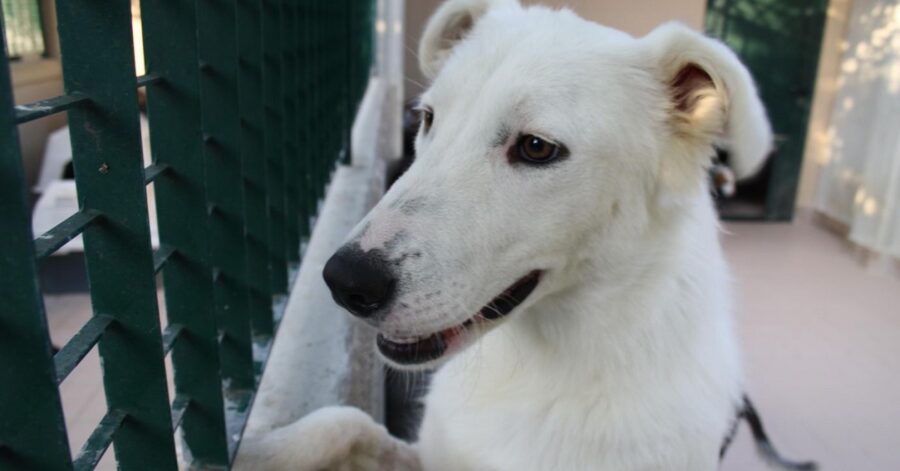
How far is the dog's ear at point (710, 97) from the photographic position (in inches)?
45.2

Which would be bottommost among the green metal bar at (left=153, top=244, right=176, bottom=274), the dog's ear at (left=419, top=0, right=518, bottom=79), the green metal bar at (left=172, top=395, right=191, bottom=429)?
the green metal bar at (left=172, top=395, right=191, bottom=429)

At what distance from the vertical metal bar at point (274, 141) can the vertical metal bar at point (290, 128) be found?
0.23 feet

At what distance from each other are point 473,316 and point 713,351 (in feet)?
1.74

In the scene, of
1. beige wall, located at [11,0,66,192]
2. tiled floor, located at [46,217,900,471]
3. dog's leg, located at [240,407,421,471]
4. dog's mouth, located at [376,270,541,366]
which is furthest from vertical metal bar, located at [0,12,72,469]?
beige wall, located at [11,0,66,192]

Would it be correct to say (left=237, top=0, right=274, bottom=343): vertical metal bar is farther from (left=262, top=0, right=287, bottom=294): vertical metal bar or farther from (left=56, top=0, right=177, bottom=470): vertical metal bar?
(left=56, top=0, right=177, bottom=470): vertical metal bar

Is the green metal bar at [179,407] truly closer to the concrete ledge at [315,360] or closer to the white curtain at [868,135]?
the concrete ledge at [315,360]

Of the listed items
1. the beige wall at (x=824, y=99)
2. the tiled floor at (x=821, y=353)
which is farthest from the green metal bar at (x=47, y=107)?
the beige wall at (x=824, y=99)

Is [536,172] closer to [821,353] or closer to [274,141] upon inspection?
[274,141]

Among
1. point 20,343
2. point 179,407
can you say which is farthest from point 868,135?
point 20,343

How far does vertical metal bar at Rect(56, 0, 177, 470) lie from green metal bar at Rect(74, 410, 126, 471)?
0.02 metres

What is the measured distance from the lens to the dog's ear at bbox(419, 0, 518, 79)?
61.7 inches

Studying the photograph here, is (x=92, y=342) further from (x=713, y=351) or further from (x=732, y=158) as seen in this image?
(x=713, y=351)

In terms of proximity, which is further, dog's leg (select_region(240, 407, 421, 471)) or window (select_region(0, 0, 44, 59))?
window (select_region(0, 0, 44, 59))

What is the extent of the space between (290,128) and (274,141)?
257 millimetres
